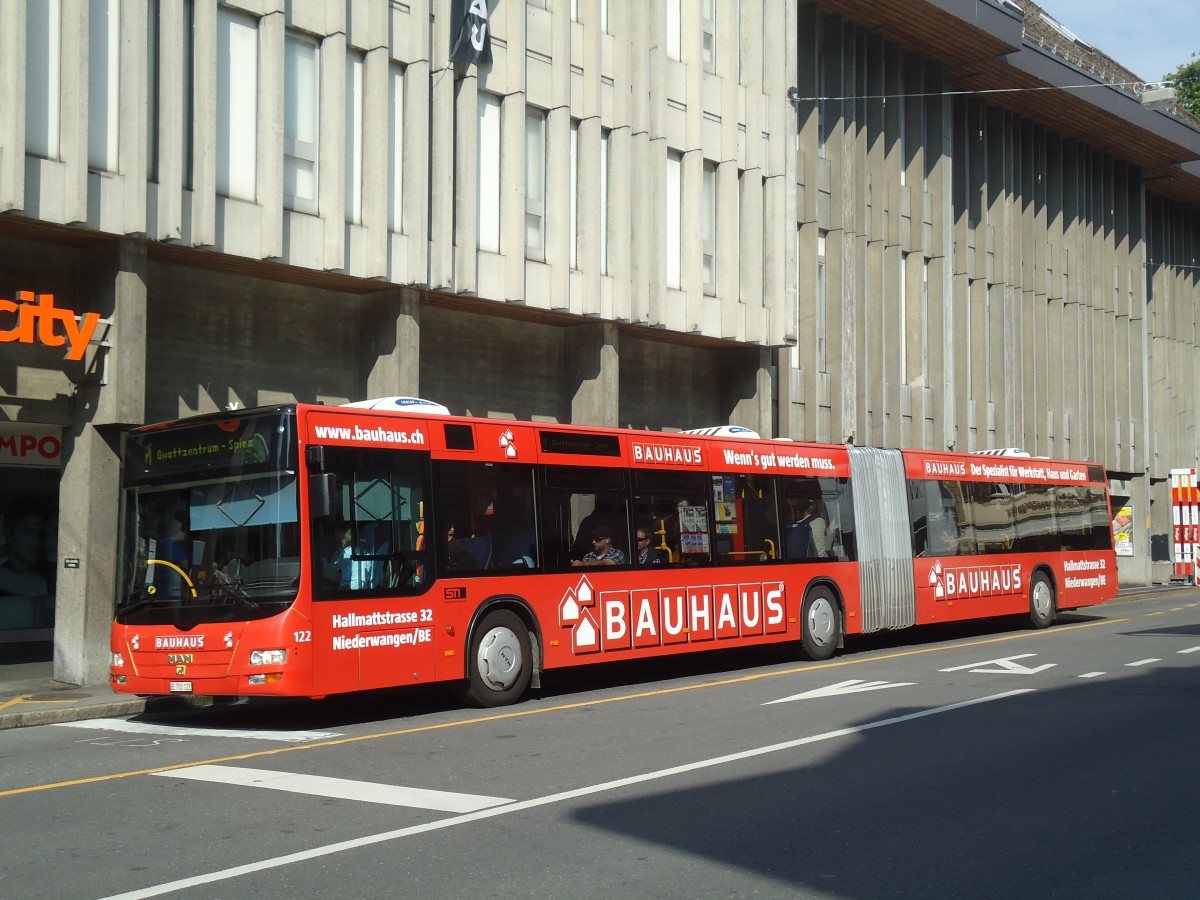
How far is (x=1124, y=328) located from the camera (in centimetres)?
4309

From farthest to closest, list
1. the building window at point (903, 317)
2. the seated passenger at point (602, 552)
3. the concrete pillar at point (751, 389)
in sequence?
the building window at point (903, 317)
the concrete pillar at point (751, 389)
the seated passenger at point (602, 552)

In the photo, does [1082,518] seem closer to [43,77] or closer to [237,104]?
[237,104]

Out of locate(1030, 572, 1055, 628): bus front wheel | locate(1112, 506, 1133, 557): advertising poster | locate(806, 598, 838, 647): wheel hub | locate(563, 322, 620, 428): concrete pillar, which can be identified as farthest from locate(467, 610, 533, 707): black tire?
locate(1112, 506, 1133, 557): advertising poster

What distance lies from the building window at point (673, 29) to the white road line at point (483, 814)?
1652cm

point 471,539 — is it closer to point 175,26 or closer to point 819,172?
point 175,26

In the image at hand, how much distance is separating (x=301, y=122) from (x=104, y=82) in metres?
3.13

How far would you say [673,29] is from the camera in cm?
2498

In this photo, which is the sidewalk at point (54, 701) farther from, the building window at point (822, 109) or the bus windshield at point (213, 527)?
the building window at point (822, 109)

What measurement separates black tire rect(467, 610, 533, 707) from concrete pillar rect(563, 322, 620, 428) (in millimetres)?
9591

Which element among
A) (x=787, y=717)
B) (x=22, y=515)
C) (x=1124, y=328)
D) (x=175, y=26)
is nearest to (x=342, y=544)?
(x=787, y=717)

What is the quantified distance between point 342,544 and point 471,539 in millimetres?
1665

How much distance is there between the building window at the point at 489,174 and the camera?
835 inches

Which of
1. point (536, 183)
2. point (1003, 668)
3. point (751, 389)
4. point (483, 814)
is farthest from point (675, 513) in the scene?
point (751, 389)

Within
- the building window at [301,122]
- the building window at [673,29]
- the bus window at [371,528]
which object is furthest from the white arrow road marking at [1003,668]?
the building window at [673,29]
